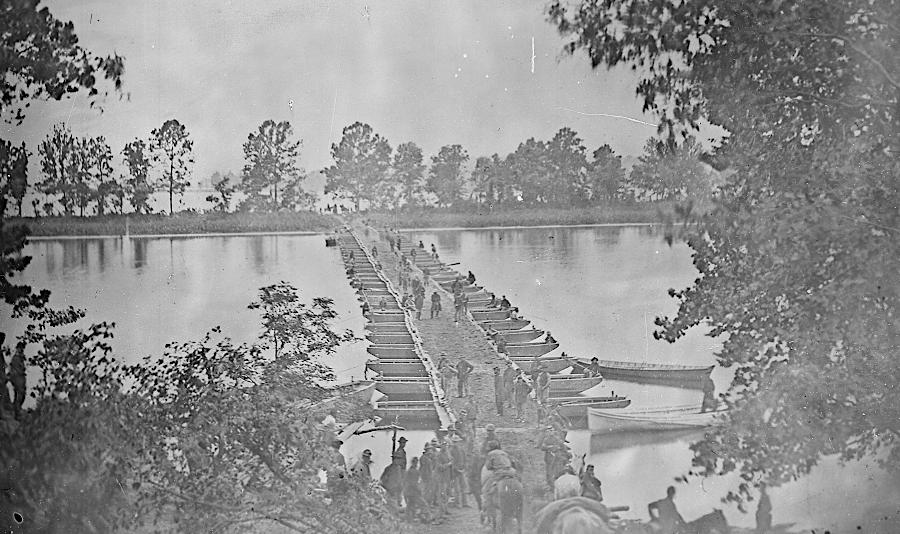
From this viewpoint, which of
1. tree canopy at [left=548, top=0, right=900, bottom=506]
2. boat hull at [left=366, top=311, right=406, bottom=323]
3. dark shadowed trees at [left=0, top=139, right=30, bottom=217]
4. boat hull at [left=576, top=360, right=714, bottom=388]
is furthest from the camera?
dark shadowed trees at [left=0, top=139, right=30, bottom=217]

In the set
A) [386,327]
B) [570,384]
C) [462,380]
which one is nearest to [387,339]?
[386,327]

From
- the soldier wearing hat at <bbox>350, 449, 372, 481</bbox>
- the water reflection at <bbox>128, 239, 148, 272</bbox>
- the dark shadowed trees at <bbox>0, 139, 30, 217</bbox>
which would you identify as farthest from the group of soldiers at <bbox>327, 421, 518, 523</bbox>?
the dark shadowed trees at <bbox>0, 139, 30, 217</bbox>

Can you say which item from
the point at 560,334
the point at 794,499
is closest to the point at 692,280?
the point at 560,334

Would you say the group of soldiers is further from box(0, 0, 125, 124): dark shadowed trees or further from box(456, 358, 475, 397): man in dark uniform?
box(0, 0, 125, 124): dark shadowed trees

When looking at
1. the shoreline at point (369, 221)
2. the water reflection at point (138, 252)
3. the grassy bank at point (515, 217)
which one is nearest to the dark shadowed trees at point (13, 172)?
the shoreline at point (369, 221)

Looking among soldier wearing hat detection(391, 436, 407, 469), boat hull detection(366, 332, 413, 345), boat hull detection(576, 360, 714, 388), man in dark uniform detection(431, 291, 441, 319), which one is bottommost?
soldier wearing hat detection(391, 436, 407, 469)

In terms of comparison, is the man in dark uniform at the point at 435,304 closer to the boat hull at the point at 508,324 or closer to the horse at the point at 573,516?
the boat hull at the point at 508,324
